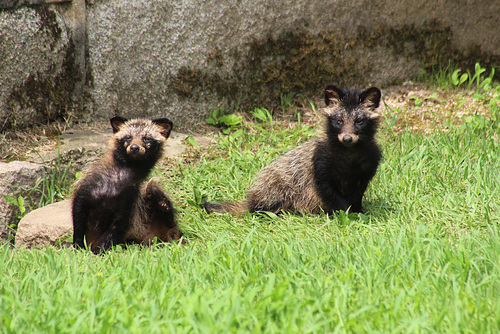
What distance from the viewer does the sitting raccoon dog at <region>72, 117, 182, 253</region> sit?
4.99m

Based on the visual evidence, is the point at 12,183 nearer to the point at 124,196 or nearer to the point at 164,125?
the point at 124,196

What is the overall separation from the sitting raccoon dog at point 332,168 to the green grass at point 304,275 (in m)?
0.26

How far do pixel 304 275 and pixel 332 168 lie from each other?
7.52ft

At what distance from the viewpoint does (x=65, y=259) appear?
13.9 feet

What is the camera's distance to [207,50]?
7.55 meters

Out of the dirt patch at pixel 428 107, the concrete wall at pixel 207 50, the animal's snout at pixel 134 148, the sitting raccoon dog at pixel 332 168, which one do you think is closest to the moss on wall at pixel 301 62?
the concrete wall at pixel 207 50

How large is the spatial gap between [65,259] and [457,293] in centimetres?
292

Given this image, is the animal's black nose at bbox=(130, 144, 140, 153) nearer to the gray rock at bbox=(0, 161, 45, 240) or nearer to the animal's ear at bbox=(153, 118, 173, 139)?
the animal's ear at bbox=(153, 118, 173, 139)

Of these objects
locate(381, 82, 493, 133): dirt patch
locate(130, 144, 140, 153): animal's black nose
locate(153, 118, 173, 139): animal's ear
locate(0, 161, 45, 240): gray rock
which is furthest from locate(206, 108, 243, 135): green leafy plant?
locate(130, 144, 140, 153): animal's black nose

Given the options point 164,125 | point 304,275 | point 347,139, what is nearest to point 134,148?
point 164,125

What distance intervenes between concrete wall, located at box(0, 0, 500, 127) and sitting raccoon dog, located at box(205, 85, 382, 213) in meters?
2.29

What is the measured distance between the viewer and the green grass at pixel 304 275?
2.78 metres

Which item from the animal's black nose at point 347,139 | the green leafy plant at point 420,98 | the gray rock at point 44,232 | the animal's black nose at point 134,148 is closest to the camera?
the animal's black nose at point 134,148

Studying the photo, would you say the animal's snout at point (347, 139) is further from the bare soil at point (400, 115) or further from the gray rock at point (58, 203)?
the gray rock at point (58, 203)
